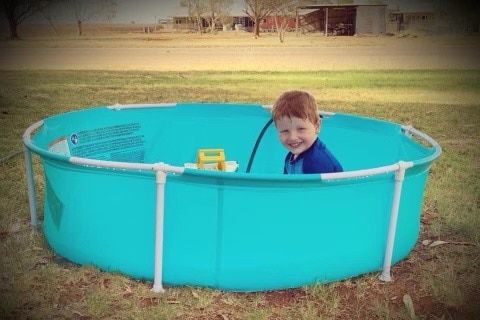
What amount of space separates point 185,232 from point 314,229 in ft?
2.32

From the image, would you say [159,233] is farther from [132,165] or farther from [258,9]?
[258,9]

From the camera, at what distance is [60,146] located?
4453mm

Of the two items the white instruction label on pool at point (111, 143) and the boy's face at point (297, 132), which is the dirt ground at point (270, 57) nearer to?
the white instruction label on pool at point (111, 143)

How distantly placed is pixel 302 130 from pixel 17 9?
39603 mm

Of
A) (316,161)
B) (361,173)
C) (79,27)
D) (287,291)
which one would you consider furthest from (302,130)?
(79,27)

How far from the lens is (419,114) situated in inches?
383

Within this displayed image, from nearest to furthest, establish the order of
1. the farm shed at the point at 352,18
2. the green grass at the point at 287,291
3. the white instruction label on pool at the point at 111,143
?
1. the green grass at the point at 287,291
2. the white instruction label on pool at the point at 111,143
3. the farm shed at the point at 352,18

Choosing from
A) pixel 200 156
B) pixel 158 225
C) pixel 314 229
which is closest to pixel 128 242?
pixel 158 225

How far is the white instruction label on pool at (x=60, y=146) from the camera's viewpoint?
168 inches

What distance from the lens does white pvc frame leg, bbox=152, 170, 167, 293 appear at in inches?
116

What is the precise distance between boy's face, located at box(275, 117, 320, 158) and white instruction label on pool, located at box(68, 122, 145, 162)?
2071 mm

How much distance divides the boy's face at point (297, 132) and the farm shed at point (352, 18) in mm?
35909

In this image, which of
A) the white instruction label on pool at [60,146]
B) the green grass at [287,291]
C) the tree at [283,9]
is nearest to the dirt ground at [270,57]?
the tree at [283,9]

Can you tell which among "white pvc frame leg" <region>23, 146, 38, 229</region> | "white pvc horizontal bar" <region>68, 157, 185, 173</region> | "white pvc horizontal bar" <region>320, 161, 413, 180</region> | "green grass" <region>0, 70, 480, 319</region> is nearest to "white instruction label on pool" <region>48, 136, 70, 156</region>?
"white pvc frame leg" <region>23, 146, 38, 229</region>
